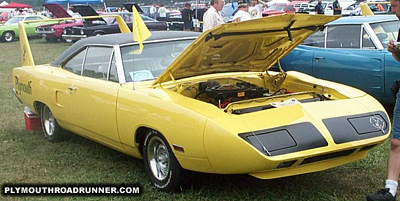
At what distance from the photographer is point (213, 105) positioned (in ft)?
12.5

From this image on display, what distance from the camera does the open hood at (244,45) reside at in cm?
395

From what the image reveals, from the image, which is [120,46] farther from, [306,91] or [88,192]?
[306,91]

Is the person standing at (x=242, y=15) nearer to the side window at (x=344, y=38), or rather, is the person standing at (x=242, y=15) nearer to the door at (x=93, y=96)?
the side window at (x=344, y=38)

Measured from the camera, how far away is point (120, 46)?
4844 mm

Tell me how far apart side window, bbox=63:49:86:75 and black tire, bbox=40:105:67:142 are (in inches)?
23.4

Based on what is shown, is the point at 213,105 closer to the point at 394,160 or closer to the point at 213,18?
the point at 394,160

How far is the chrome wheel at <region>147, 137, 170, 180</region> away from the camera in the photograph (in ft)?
13.5

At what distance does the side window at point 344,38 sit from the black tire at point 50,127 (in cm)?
388

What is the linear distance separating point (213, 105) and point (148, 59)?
1263 millimetres

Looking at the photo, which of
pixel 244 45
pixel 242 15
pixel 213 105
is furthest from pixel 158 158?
pixel 242 15

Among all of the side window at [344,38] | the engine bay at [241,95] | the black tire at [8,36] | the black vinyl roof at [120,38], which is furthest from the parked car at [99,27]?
the engine bay at [241,95]

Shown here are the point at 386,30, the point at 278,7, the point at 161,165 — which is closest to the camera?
the point at 161,165

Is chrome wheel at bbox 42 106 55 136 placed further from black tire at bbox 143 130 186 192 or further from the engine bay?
the engine bay

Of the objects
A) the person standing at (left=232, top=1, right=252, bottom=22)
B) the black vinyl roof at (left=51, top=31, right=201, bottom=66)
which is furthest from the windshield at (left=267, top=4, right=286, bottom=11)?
the black vinyl roof at (left=51, top=31, right=201, bottom=66)
